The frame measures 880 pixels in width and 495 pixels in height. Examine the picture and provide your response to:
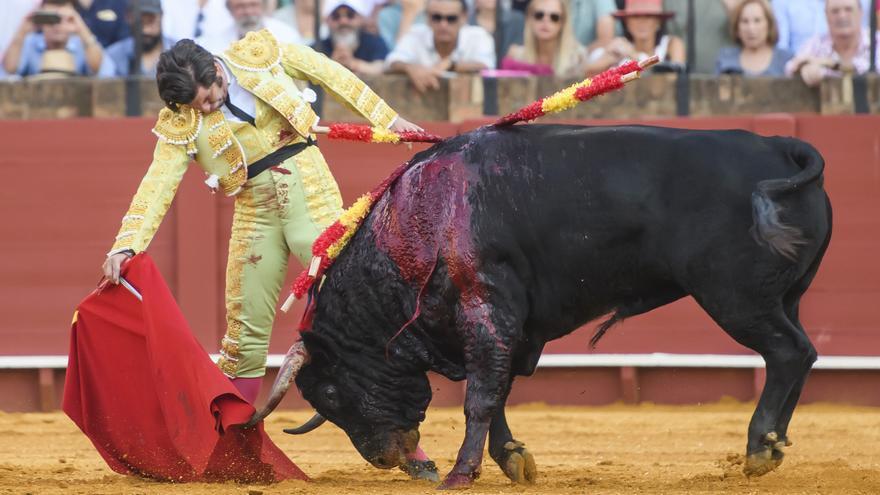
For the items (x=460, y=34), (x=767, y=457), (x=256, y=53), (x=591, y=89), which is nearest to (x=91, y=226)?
(x=460, y=34)

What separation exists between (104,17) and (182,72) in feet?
11.0

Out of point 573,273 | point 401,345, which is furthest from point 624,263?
point 401,345

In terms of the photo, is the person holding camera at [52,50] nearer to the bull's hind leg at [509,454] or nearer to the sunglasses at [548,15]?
the sunglasses at [548,15]

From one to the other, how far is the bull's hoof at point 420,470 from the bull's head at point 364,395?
0.04 meters

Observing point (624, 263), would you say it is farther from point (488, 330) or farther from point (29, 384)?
point (29, 384)

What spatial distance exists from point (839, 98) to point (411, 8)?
2.08m

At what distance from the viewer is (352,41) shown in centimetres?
775

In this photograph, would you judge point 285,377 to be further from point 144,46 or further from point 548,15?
point 144,46

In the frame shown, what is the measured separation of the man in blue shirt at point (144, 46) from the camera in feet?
25.7

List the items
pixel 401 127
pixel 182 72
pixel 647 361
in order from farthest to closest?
pixel 647 361 → pixel 401 127 → pixel 182 72

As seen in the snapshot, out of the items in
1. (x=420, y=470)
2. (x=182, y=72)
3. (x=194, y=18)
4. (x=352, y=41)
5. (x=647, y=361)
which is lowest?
(x=647, y=361)

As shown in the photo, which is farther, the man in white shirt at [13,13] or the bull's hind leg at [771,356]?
the man in white shirt at [13,13]

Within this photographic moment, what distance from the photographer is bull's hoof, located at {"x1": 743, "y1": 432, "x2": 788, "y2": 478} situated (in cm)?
446

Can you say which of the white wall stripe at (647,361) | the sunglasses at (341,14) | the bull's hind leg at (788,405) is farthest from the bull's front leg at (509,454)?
the sunglasses at (341,14)
